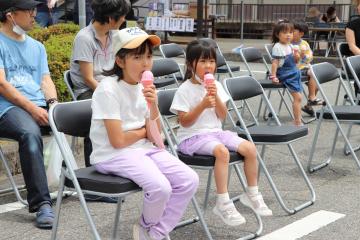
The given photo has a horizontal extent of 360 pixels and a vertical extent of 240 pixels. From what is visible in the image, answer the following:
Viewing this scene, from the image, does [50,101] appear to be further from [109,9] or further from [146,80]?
[146,80]

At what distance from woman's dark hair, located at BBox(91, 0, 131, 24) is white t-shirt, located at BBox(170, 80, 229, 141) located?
→ 2.84 feet

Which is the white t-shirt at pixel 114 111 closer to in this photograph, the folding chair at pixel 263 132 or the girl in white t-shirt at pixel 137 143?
the girl in white t-shirt at pixel 137 143

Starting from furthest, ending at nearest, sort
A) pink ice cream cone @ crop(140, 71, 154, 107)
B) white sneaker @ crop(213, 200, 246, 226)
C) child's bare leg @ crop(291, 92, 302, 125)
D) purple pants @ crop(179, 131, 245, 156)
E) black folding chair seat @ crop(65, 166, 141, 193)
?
1. child's bare leg @ crop(291, 92, 302, 125)
2. purple pants @ crop(179, 131, 245, 156)
3. white sneaker @ crop(213, 200, 246, 226)
4. pink ice cream cone @ crop(140, 71, 154, 107)
5. black folding chair seat @ crop(65, 166, 141, 193)

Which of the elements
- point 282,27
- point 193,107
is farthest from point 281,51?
point 193,107

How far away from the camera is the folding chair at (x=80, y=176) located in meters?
3.36

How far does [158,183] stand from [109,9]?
1.92 m

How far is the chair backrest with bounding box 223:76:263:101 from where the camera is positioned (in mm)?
4859

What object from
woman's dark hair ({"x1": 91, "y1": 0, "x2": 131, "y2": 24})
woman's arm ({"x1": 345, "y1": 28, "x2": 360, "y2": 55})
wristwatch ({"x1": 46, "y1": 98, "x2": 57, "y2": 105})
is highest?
woman's dark hair ({"x1": 91, "y1": 0, "x2": 131, "y2": 24})

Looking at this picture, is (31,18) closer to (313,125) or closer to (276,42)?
(276,42)

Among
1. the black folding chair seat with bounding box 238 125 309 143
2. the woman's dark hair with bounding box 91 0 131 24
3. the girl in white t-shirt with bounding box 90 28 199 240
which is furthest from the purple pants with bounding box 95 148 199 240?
the woman's dark hair with bounding box 91 0 131 24

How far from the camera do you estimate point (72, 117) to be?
149 inches

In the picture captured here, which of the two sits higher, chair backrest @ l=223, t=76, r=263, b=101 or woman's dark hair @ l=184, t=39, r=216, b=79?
woman's dark hair @ l=184, t=39, r=216, b=79

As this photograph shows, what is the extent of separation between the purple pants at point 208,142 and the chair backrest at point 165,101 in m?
0.28

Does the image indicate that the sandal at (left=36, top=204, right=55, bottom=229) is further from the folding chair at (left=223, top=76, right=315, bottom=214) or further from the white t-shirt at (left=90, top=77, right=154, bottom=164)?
the folding chair at (left=223, top=76, right=315, bottom=214)
